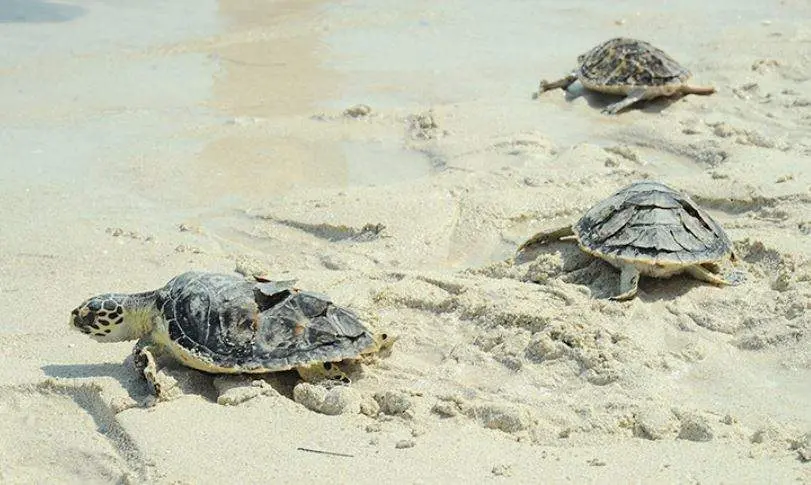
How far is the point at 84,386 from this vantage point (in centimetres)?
408

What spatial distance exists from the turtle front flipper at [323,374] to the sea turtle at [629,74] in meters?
4.69

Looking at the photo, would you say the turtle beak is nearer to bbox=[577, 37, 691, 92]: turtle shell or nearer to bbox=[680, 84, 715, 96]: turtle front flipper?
bbox=[577, 37, 691, 92]: turtle shell

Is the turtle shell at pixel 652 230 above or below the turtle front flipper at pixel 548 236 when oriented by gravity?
above

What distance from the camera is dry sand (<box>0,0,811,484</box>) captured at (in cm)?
370

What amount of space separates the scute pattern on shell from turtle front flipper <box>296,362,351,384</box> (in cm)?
497

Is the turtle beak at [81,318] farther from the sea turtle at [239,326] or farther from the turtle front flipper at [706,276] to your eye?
the turtle front flipper at [706,276]

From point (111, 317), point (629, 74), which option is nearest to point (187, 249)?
point (111, 317)

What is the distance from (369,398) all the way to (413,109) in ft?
14.4

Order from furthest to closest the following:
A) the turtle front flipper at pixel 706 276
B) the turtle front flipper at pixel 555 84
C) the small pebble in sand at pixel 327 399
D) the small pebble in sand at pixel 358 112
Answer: the turtle front flipper at pixel 555 84 → the small pebble in sand at pixel 358 112 → the turtle front flipper at pixel 706 276 → the small pebble in sand at pixel 327 399

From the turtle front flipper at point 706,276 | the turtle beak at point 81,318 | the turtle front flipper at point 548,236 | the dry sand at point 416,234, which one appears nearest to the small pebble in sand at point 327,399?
the dry sand at point 416,234

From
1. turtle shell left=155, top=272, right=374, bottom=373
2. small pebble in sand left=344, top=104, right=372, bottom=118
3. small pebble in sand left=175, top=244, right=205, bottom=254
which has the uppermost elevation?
turtle shell left=155, top=272, right=374, bottom=373

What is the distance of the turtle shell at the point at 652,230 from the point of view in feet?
16.3

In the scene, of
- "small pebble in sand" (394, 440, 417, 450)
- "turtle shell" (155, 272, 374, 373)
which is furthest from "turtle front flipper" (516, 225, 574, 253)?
"small pebble in sand" (394, 440, 417, 450)

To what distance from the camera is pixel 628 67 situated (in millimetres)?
8367
